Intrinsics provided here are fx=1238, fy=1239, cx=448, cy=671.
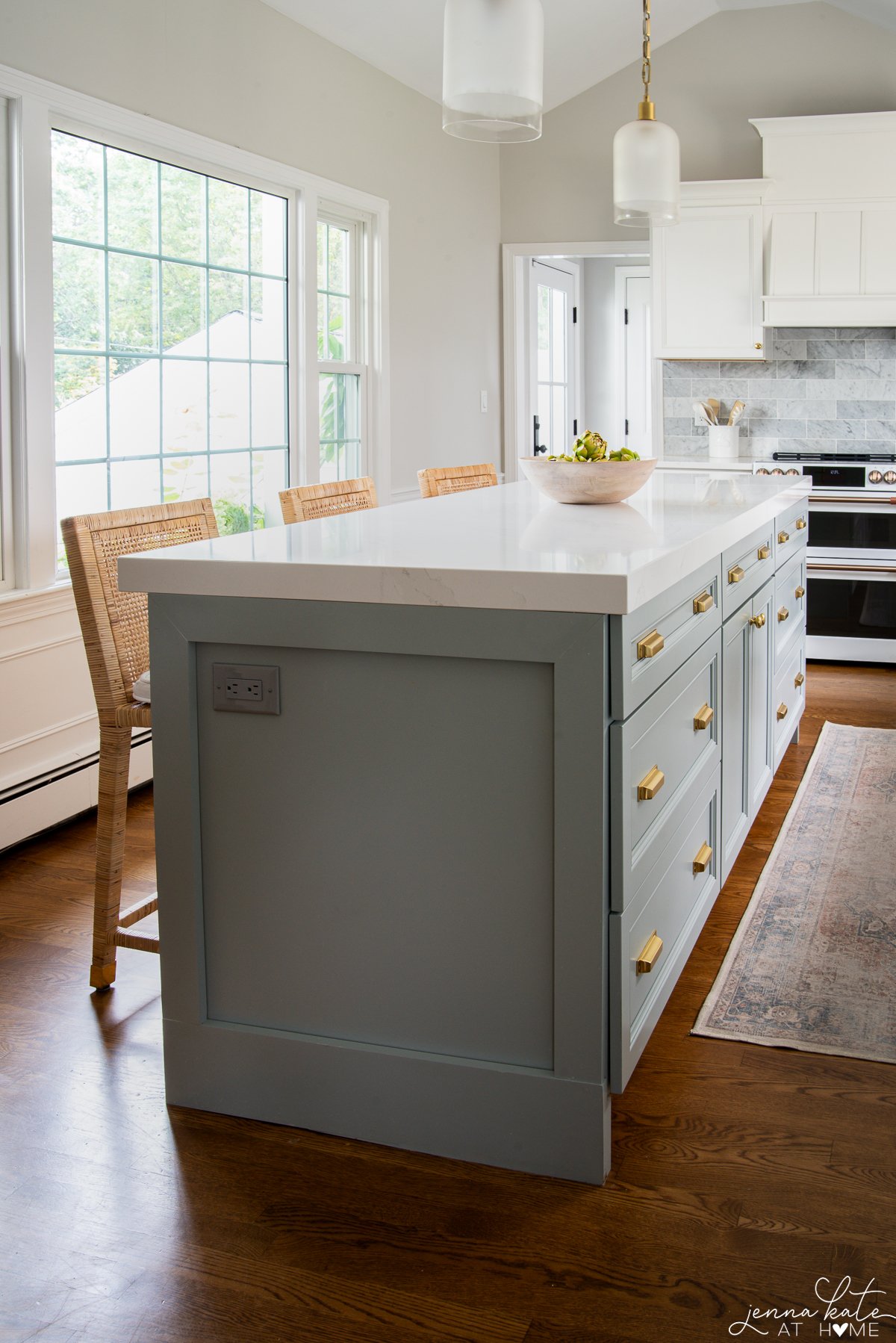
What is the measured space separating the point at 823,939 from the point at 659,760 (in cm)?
94

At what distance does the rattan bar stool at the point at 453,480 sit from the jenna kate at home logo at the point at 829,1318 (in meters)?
2.58

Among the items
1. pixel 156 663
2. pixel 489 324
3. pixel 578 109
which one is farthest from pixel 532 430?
pixel 156 663

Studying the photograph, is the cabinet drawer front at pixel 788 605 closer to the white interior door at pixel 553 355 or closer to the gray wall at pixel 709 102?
the gray wall at pixel 709 102

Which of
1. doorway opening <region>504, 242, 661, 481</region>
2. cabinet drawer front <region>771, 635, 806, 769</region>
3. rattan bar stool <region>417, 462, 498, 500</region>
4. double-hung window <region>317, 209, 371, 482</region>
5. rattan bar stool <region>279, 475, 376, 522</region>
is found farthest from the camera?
doorway opening <region>504, 242, 661, 481</region>

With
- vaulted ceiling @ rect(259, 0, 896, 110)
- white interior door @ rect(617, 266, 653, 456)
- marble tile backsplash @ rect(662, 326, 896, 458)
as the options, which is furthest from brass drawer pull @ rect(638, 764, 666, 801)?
white interior door @ rect(617, 266, 653, 456)

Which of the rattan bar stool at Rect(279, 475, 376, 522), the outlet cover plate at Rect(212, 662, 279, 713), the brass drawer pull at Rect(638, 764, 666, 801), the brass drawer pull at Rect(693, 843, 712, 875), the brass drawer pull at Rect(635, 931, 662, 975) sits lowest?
the brass drawer pull at Rect(635, 931, 662, 975)

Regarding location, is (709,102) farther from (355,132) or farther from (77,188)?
(77,188)

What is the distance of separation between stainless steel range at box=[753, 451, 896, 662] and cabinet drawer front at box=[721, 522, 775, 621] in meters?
2.43

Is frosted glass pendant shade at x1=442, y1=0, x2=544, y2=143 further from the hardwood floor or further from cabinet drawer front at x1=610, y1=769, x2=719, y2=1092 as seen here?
the hardwood floor

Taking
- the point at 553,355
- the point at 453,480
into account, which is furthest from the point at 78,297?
the point at 553,355

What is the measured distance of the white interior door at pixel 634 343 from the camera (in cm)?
831

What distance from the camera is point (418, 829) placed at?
6.12 feet

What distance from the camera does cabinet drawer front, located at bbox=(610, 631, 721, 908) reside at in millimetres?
1789

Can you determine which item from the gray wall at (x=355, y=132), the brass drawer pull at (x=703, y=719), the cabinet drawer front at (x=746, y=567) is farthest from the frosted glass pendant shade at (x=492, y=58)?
the gray wall at (x=355, y=132)
